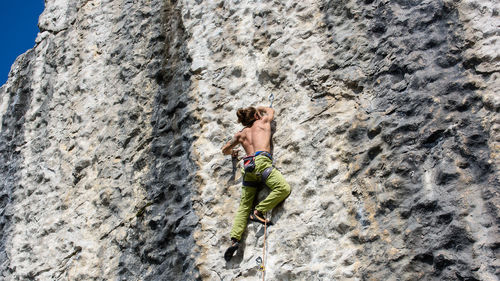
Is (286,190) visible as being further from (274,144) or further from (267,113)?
(267,113)

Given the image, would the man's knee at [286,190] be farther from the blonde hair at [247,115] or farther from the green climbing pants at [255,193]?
the blonde hair at [247,115]

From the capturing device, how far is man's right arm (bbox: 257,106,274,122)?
6238 mm

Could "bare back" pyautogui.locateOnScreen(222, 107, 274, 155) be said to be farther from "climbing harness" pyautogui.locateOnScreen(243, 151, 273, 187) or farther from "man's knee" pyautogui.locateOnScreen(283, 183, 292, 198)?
"man's knee" pyautogui.locateOnScreen(283, 183, 292, 198)

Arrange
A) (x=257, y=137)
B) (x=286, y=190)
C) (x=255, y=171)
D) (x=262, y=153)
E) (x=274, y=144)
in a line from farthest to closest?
(x=274, y=144) < (x=257, y=137) < (x=262, y=153) < (x=255, y=171) < (x=286, y=190)

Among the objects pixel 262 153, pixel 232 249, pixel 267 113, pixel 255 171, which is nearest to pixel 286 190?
pixel 255 171

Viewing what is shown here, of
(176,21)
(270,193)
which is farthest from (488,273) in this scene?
(176,21)

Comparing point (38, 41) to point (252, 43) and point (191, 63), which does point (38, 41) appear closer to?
point (191, 63)

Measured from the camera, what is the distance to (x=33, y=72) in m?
10.4

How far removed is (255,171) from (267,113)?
782mm

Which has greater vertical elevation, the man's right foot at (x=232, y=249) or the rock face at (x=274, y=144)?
the rock face at (x=274, y=144)

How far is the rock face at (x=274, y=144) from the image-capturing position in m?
4.81

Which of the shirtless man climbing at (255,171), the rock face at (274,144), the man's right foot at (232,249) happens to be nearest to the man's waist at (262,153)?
the shirtless man climbing at (255,171)

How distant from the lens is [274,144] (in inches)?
245

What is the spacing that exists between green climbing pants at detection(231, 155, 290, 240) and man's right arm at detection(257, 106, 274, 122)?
0.49 meters
